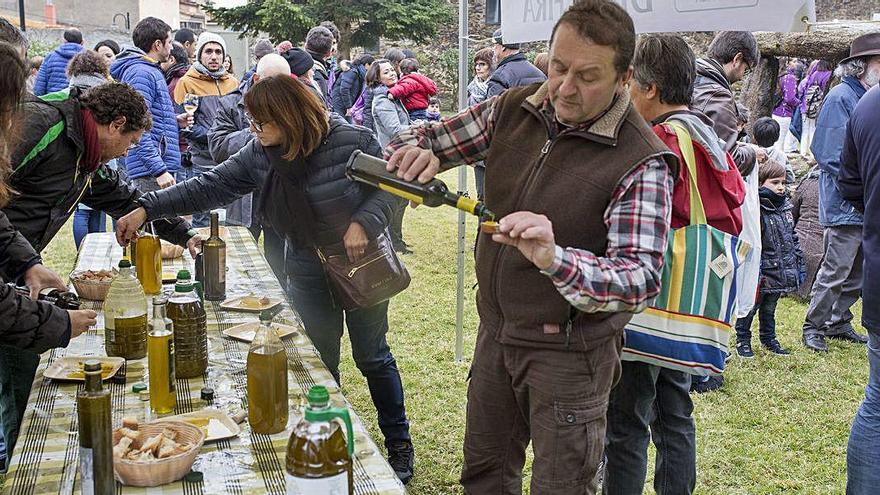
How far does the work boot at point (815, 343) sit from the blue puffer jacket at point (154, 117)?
472 centimetres

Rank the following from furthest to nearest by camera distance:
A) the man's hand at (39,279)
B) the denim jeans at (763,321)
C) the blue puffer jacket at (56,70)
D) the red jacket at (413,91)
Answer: the red jacket at (413,91), the blue puffer jacket at (56,70), the denim jeans at (763,321), the man's hand at (39,279)

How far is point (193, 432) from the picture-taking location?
1.92m

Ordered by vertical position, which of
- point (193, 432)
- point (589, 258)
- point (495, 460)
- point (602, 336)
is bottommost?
point (495, 460)

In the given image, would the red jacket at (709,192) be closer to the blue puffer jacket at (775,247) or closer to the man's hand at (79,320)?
the man's hand at (79,320)

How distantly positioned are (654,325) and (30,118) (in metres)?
2.35

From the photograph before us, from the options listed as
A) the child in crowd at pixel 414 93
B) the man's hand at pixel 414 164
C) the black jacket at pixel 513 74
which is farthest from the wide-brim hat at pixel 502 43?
the man's hand at pixel 414 164

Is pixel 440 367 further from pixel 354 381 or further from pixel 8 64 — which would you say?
pixel 8 64

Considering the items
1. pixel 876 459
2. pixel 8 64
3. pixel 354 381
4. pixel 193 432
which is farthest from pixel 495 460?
pixel 354 381

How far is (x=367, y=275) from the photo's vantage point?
330 centimetres

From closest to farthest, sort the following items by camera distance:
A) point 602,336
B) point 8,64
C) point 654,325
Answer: point 602,336 → point 8,64 → point 654,325

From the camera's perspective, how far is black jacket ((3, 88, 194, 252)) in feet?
9.86

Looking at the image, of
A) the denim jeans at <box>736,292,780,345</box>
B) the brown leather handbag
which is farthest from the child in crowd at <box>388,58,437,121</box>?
the brown leather handbag

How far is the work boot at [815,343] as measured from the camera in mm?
5500

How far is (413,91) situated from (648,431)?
5.77 meters
